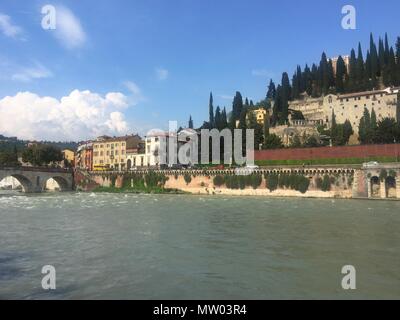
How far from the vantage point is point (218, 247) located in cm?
1584

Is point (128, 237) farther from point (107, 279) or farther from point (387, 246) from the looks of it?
point (387, 246)

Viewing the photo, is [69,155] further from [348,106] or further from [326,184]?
[326,184]

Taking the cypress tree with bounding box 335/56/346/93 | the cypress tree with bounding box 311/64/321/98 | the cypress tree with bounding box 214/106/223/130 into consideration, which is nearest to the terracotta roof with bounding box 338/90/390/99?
the cypress tree with bounding box 335/56/346/93

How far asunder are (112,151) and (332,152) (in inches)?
2082

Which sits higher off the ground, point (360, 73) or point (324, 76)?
point (324, 76)

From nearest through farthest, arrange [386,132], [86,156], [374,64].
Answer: [386,132], [374,64], [86,156]

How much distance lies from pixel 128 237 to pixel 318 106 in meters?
69.0

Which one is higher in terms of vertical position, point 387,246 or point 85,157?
point 85,157

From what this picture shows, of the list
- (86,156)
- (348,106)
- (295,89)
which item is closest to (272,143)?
(348,106)

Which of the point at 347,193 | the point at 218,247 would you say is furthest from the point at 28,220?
the point at 347,193

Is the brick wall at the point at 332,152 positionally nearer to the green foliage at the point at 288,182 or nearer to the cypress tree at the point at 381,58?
the green foliage at the point at 288,182

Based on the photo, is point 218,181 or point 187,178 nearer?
point 218,181

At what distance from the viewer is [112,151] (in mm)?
94688
